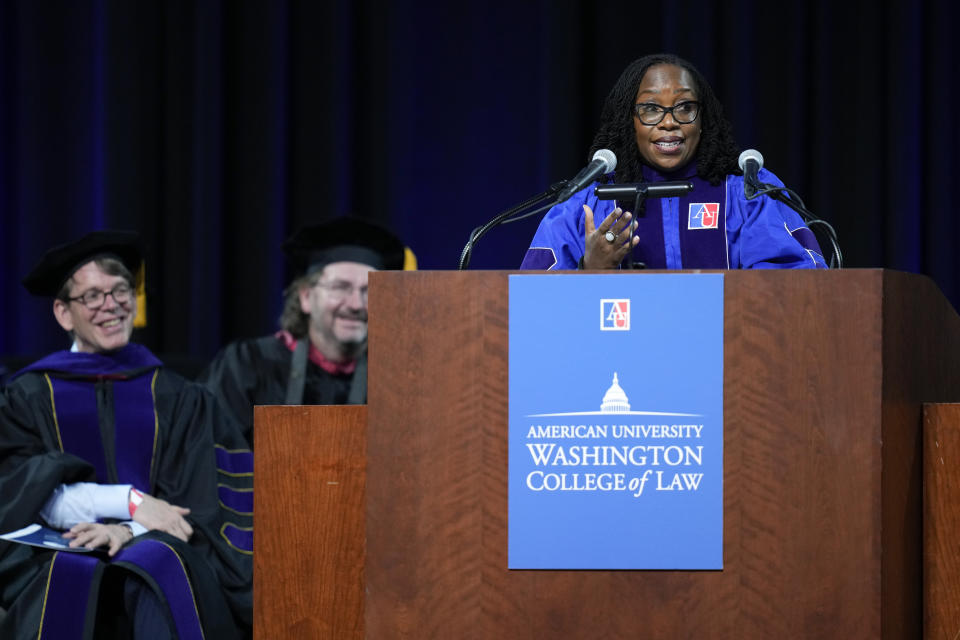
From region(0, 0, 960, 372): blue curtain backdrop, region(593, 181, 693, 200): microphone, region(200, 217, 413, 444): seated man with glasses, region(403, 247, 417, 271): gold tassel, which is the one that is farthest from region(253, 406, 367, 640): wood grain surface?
region(0, 0, 960, 372): blue curtain backdrop

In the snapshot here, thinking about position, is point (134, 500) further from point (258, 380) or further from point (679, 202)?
point (679, 202)

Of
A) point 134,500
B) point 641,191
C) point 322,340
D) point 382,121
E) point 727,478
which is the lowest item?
point 134,500

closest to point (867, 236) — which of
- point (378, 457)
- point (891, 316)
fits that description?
point (891, 316)

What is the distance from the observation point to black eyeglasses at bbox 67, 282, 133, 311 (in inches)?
155

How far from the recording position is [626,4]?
5266 mm

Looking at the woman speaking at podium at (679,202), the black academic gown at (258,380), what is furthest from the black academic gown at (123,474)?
the woman speaking at podium at (679,202)

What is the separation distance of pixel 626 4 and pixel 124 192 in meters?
2.42

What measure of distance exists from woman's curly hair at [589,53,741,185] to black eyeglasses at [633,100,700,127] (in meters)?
0.04

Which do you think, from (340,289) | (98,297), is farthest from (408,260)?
(98,297)

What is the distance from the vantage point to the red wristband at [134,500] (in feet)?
12.0

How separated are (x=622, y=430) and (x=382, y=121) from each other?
12.1 ft

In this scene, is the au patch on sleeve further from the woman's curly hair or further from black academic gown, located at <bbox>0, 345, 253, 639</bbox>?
black academic gown, located at <bbox>0, 345, 253, 639</bbox>

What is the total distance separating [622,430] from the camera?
190cm

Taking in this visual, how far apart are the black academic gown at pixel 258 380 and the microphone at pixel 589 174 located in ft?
8.42
